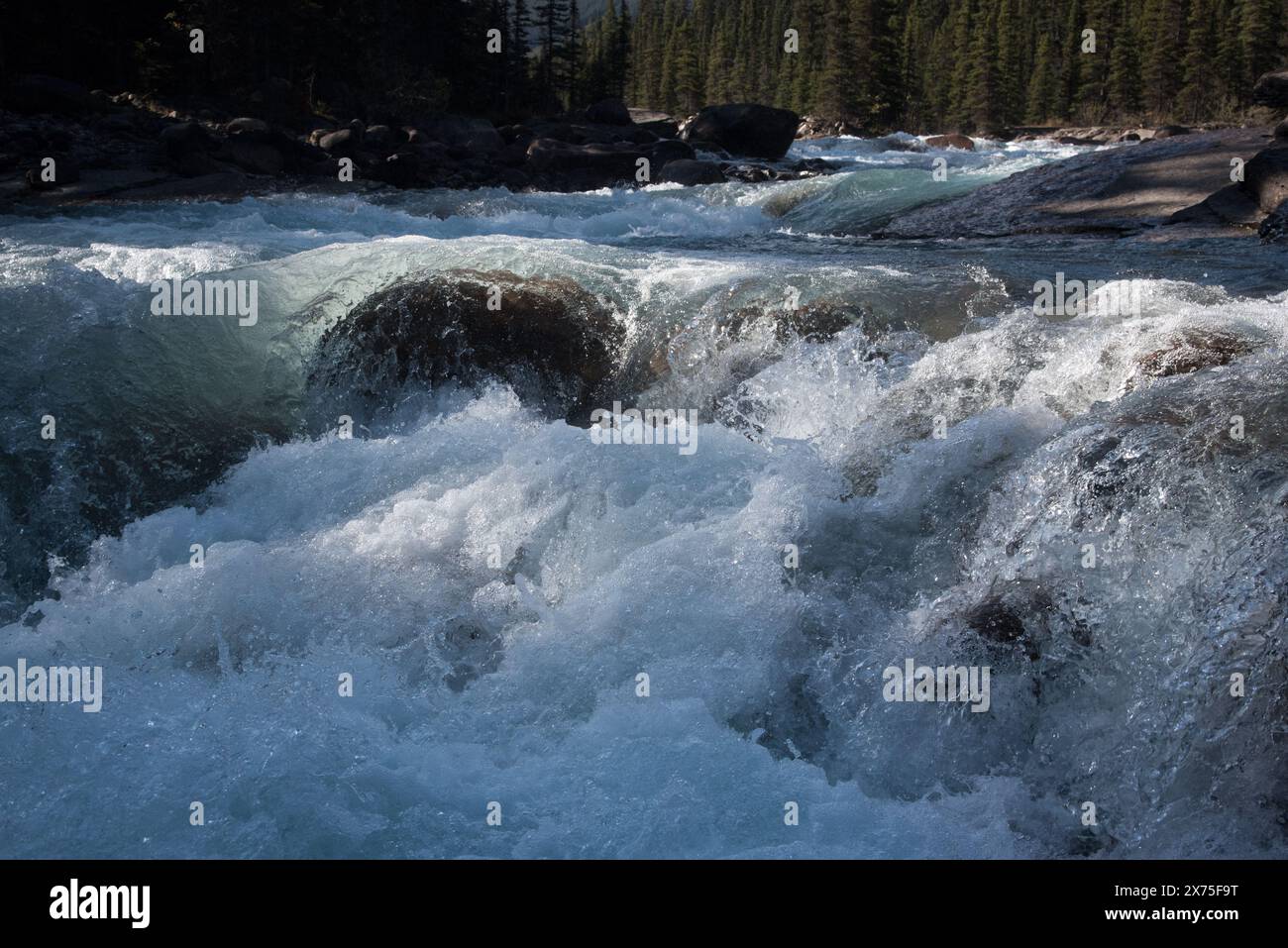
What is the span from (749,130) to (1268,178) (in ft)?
74.6

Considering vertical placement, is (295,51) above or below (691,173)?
above

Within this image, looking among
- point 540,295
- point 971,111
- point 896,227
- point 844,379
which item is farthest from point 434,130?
point 971,111

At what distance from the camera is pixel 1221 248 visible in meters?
10.0

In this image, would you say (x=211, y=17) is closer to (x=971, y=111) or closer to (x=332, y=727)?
(x=332, y=727)

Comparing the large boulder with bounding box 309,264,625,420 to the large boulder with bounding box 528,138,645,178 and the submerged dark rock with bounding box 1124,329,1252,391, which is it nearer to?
the submerged dark rock with bounding box 1124,329,1252,391

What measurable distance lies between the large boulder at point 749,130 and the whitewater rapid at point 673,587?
2607 centimetres

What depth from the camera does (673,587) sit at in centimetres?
488

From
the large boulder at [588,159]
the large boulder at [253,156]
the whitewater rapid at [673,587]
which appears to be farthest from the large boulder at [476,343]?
the large boulder at [588,159]

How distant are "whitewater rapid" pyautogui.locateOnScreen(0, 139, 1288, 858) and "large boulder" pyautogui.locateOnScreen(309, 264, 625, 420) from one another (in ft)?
0.64

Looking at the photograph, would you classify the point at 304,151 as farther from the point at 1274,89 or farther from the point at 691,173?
the point at 1274,89

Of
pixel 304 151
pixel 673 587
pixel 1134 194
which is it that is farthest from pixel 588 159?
pixel 673 587

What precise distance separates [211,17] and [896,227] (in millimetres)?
26846

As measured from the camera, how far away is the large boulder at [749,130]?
32.5 m

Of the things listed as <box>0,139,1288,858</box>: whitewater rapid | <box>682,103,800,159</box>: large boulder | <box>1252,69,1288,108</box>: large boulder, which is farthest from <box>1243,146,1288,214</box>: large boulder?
<box>682,103,800,159</box>: large boulder
